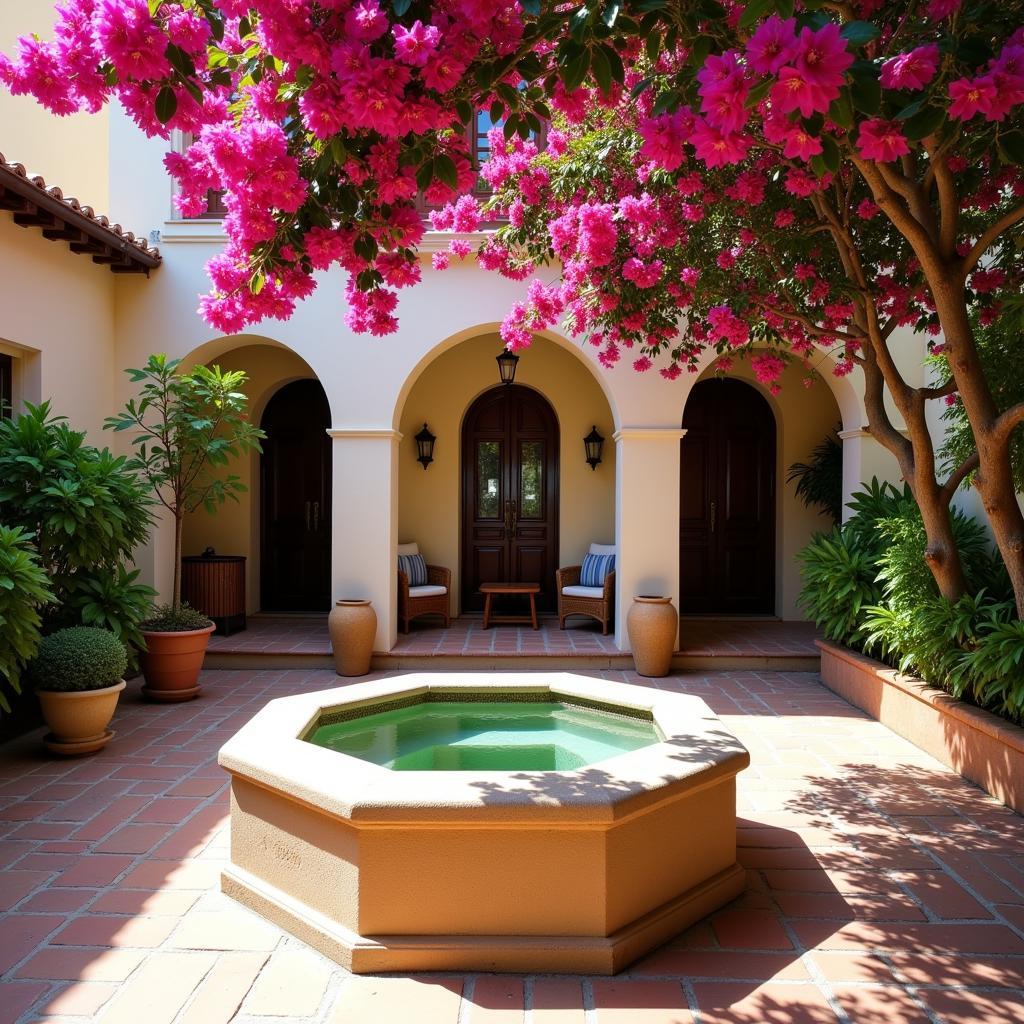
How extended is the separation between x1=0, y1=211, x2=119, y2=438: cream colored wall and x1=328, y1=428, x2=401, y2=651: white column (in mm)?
2346

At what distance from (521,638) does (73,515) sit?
4626 millimetres

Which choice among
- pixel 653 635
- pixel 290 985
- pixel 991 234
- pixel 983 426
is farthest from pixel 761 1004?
pixel 653 635

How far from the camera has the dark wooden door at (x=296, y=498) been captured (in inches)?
416

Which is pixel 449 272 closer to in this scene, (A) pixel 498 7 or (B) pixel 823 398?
(B) pixel 823 398

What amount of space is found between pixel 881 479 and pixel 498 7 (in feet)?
23.1

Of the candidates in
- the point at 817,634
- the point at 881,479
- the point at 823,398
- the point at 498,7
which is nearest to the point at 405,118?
the point at 498,7

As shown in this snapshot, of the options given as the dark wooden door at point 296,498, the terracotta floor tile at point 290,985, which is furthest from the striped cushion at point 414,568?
the terracotta floor tile at point 290,985

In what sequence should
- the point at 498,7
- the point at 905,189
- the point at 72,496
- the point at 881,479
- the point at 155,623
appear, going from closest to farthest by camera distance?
the point at 498,7, the point at 905,189, the point at 72,496, the point at 155,623, the point at 881,479

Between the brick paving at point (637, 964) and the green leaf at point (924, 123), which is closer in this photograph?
the green leaf at point (924, 123)

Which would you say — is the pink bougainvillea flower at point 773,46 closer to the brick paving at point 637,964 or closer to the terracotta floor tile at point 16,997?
the brick paving at point 637,964

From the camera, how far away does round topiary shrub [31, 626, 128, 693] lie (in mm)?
5270

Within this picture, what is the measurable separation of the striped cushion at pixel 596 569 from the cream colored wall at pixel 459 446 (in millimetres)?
839

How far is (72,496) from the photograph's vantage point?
5.59 metres

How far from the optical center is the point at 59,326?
7254 millimetres
